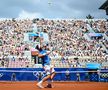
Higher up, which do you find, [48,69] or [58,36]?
[58,36]

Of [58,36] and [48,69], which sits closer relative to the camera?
[48,69]

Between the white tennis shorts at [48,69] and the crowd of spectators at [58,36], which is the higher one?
the crowd of spectators at [58,36]

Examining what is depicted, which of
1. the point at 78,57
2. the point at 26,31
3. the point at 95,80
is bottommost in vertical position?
the point at 95,80

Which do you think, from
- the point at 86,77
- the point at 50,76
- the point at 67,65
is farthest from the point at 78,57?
the point at 50,76

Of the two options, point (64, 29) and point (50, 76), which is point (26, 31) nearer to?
point (64, 29)

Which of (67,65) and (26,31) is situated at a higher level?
(26,31)

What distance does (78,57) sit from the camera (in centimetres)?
3981

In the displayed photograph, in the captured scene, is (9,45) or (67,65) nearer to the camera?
(67,65)

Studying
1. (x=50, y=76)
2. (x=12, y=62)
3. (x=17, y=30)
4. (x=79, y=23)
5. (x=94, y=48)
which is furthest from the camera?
(x=79, y=23)

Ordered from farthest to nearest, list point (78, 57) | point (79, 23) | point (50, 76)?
point (79, 23), point (78, 57), point (50, 76)

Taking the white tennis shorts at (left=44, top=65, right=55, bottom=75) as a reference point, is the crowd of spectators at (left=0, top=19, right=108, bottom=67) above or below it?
above

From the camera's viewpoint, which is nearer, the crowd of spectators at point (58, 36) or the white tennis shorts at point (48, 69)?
the white tennis shorts at point (48, 69)

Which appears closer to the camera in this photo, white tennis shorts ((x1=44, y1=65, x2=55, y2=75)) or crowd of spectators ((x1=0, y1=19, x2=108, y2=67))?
white tennis shorts ((x1=44, y1=65, x2=55, y2=75))

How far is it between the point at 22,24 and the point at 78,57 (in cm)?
1406
